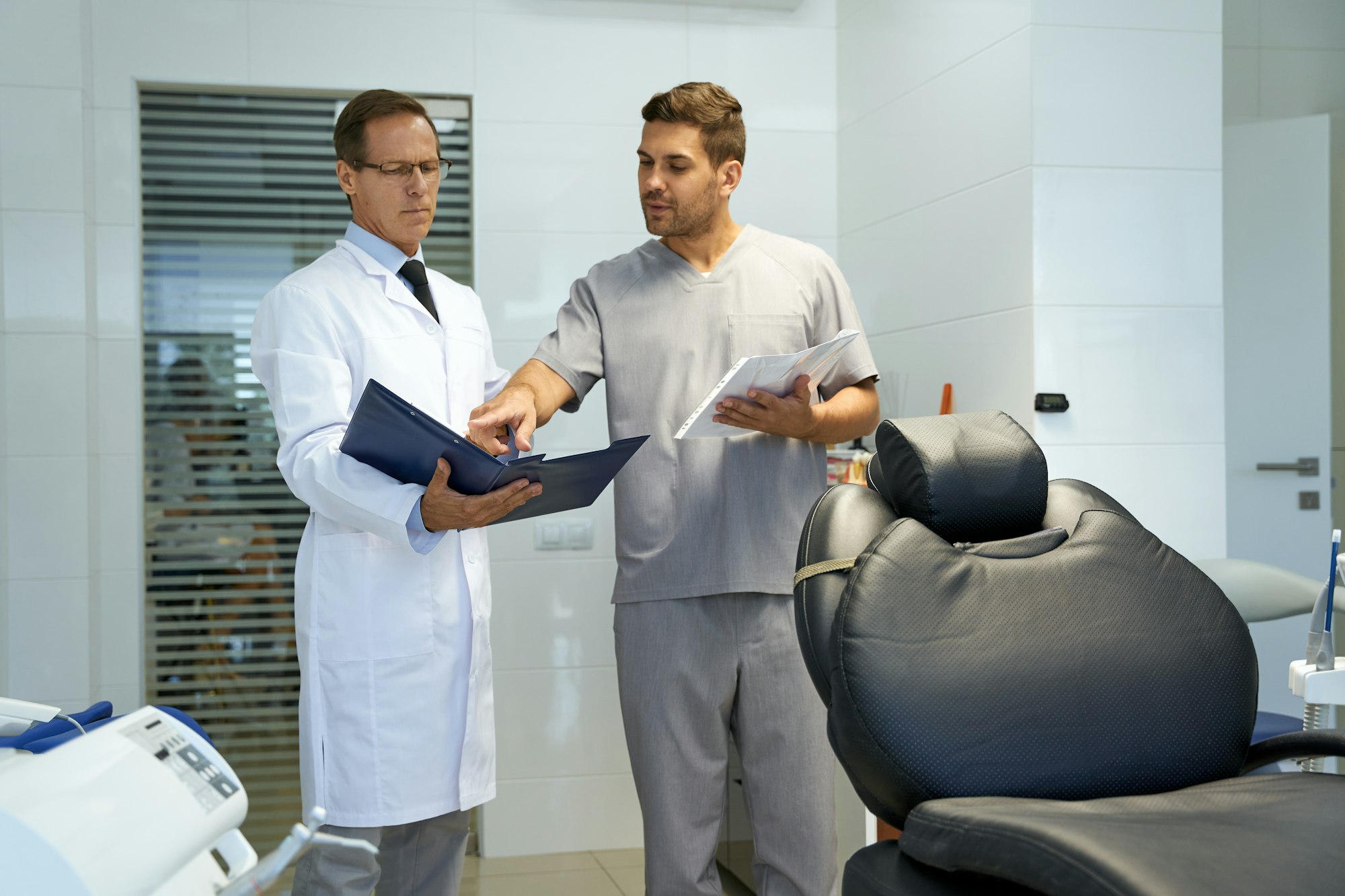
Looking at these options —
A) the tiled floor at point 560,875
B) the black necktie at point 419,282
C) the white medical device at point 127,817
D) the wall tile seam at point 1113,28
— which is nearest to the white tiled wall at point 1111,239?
the wall tile seam at point 1113,28

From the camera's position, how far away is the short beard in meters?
2.13

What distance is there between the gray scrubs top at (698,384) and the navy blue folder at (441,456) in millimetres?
226

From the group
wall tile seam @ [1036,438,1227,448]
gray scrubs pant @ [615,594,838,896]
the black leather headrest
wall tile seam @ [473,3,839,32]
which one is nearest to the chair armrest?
the black leather headrest

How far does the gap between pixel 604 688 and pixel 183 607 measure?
1.27 meters

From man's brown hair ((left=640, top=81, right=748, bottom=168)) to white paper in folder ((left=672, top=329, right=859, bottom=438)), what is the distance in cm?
48

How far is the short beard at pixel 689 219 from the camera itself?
6.98ft

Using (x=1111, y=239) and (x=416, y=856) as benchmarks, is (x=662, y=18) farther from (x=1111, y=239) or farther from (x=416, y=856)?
(x=416, y=856)

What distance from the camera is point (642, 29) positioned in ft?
11.4

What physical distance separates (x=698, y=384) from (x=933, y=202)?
4.05ft

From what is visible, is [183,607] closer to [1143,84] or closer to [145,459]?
[145,459]

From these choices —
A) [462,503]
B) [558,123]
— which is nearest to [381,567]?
[462,503]

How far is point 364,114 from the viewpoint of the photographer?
6.42 ft

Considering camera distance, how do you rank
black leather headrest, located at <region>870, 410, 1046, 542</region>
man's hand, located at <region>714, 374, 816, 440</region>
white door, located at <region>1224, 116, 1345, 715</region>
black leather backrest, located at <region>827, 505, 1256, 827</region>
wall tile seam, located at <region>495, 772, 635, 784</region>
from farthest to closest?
wall tile seam, located at <region>495, 772, 635, 784</region> < white door, located at <region>1224, 116, 1345, 715</region> < man's hand, located at <region>714, 374, 816, 440</region> < black leather headrest, located at <region>870, 410, 1046, 542</region> < black leather backrest, located at <region>827, 505, 1256, 827</region>

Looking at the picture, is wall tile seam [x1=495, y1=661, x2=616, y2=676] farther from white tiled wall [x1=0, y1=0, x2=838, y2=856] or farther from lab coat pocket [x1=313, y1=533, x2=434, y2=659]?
lab coat pocket [x1=313, y1=533, x2=434, y2=659]
